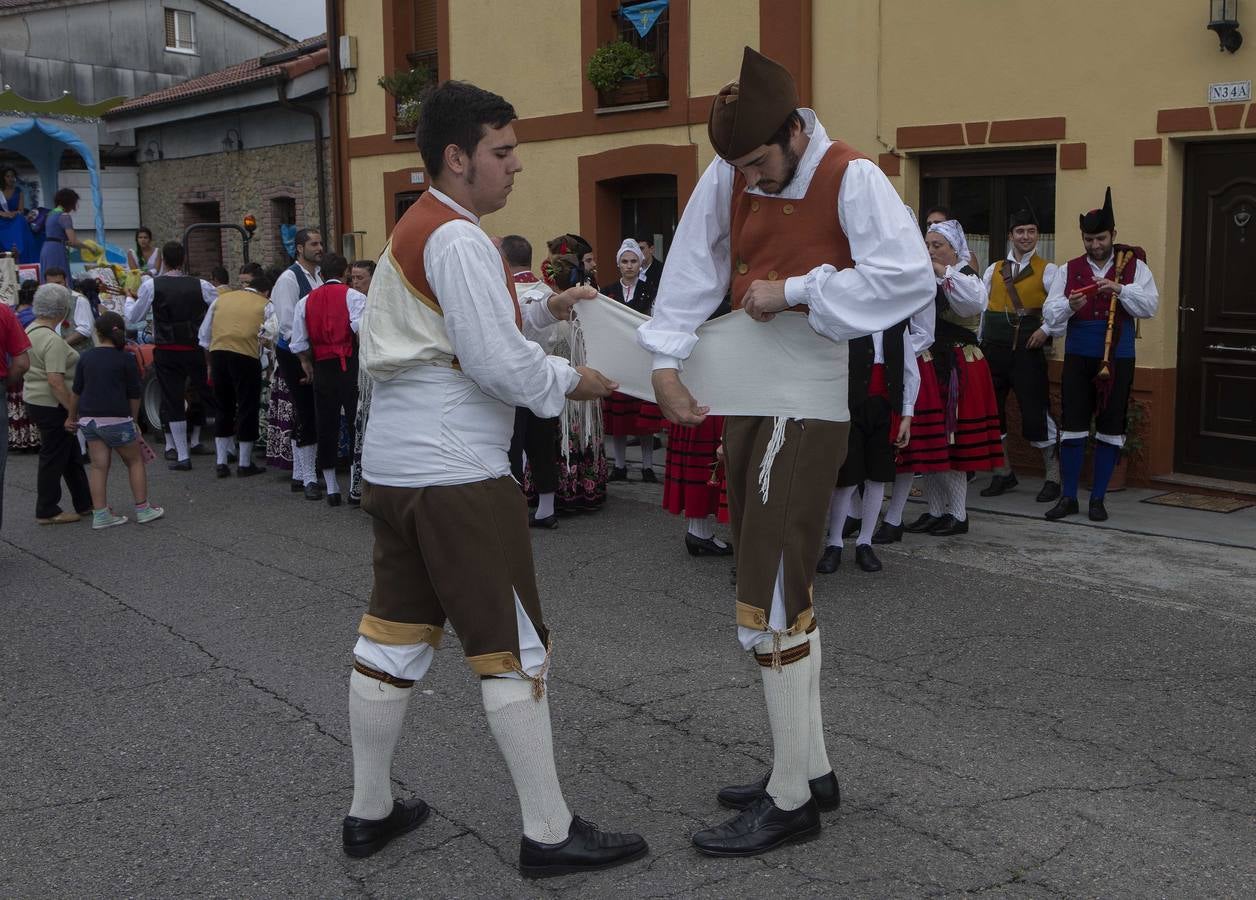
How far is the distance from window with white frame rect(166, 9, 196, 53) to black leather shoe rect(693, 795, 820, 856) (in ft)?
97.1

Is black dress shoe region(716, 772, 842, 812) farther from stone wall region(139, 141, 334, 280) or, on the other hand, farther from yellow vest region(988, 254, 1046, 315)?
stone wall region(139, 141, 334, 280)

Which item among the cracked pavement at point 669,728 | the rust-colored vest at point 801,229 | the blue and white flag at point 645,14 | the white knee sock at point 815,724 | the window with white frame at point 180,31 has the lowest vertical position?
the cracked pavement at point 669,728

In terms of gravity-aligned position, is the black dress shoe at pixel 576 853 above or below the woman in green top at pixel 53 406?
below

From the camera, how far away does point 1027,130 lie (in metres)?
9.85

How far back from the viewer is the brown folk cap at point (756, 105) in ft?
11.1

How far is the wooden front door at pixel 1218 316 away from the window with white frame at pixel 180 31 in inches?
1013

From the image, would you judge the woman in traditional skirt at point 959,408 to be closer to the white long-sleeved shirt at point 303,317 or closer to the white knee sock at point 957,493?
the white knee sock at point 957,493

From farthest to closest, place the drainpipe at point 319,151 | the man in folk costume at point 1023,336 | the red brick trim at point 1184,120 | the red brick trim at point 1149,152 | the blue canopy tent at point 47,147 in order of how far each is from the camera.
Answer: the drainpipe at point 319,151, the blue canopy tent at point 47,147, the man in folk costume at point 1023,336, the red brick trim at point 1149,152, the red brick trim at point 1184,120

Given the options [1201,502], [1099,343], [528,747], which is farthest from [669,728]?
[1201,502]

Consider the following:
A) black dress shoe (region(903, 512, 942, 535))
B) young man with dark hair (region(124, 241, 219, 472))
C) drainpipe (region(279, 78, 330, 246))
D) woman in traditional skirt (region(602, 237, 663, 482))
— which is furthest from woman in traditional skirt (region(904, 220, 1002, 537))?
drainpipe (region(279, 78, 330, 246))

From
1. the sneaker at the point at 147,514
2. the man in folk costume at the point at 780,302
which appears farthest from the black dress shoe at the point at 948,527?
the sneaker at the point at 147,514

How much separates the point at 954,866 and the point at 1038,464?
692 centimetres

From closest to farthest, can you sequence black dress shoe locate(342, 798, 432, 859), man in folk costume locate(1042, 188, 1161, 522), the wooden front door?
black dress shoe locate(342, 798, 432, 859), man in folk costume locate(1042, 188, 1161, 522), the wooden front door

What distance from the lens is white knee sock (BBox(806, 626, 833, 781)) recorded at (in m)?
3.62
